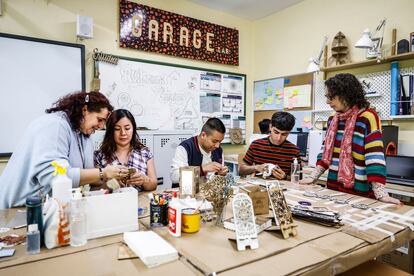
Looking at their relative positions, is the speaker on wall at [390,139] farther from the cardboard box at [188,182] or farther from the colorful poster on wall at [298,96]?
the cardboard box at [188,182]

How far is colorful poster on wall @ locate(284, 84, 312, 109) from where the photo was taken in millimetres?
→ 3629

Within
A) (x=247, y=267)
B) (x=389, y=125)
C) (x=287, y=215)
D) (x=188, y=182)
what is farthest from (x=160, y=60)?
(x=247, y=267)

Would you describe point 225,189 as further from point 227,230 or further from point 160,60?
point 160,60

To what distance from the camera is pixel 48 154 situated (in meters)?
1.24

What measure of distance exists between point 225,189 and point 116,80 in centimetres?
254

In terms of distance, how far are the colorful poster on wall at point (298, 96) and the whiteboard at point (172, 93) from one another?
0.76m

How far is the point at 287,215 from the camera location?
3.64ft

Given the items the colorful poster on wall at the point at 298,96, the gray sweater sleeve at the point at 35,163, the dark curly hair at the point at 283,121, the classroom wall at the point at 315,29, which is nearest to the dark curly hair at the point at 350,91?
the dark curly hair at the point at 283,121

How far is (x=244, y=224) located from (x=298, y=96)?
122 inches

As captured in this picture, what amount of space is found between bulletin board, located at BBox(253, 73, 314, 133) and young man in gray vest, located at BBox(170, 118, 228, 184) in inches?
76.3

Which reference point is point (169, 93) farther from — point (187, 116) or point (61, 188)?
point (61, 188)

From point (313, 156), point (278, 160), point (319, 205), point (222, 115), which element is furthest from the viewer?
point (222, 115)

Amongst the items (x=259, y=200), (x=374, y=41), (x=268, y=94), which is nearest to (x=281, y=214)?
(x=259, y=200)

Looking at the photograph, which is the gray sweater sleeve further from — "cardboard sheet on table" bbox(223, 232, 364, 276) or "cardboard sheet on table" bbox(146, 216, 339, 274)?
"cardboard sheet on table" bbox(223, 232, 364, 276)
